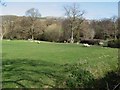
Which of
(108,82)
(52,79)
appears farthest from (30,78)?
(108,82)

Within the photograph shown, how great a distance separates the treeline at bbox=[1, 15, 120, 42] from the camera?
6084 cm

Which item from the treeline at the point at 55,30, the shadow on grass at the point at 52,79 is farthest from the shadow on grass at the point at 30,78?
the treeline at the point at 55,30

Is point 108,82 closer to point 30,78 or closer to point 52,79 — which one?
point 52,79

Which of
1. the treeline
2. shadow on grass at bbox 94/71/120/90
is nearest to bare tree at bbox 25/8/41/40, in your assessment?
the treeline

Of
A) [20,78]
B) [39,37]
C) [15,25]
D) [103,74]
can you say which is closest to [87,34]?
[39,37]

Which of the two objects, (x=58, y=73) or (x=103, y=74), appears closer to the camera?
(x=58, y=73)

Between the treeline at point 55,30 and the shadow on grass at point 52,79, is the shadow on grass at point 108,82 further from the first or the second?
the treeline at point 55,30

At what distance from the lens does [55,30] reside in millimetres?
62875

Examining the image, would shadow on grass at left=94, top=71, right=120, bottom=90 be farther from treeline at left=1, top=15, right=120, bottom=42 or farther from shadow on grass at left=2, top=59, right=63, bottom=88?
treeline at left=1, top=15, right=120, bottom=42

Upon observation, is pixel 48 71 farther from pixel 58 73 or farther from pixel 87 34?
pixel 87 34

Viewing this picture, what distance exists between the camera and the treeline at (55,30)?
60844 millimetres

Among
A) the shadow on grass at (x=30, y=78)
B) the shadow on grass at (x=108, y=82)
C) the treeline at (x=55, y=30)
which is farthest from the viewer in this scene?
the treeline at (x=55, y=30)

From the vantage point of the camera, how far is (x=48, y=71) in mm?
13352

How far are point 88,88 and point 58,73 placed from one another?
195 cm
